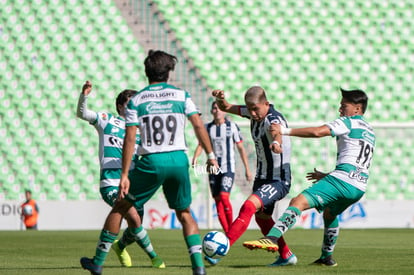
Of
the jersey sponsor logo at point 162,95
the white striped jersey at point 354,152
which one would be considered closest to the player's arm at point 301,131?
the white striped jersey at point 354,152

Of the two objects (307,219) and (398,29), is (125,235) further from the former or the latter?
(398,29)

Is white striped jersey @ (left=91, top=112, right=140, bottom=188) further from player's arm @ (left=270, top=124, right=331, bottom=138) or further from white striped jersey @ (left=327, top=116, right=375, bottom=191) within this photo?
white striped jersey @ (left=327, top=116, right=375, bottom=191)

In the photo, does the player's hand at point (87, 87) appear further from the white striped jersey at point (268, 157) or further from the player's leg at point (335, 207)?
the player's leg at point (335, 207)

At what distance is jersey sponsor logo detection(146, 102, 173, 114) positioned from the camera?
6.38 meters

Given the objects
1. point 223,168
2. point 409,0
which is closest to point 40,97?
point 223,168

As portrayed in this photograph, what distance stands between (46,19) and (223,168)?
412 inches

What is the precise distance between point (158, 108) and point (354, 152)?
2.25 meters

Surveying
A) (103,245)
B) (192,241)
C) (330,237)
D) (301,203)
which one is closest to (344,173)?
(301,203)

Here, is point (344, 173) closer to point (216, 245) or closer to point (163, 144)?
point (216, 245)

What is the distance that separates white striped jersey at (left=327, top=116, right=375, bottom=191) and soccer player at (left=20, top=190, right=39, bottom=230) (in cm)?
1207

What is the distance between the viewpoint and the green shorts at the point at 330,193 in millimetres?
7586

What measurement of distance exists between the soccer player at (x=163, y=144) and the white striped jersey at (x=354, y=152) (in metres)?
1.76

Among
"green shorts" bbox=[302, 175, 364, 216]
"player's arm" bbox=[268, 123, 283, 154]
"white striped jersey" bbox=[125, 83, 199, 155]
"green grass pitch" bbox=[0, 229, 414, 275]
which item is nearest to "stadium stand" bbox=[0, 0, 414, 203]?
"green grass pitch" bbox=[0, 229, 414, 275]

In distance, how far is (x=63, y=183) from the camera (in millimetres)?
20656
